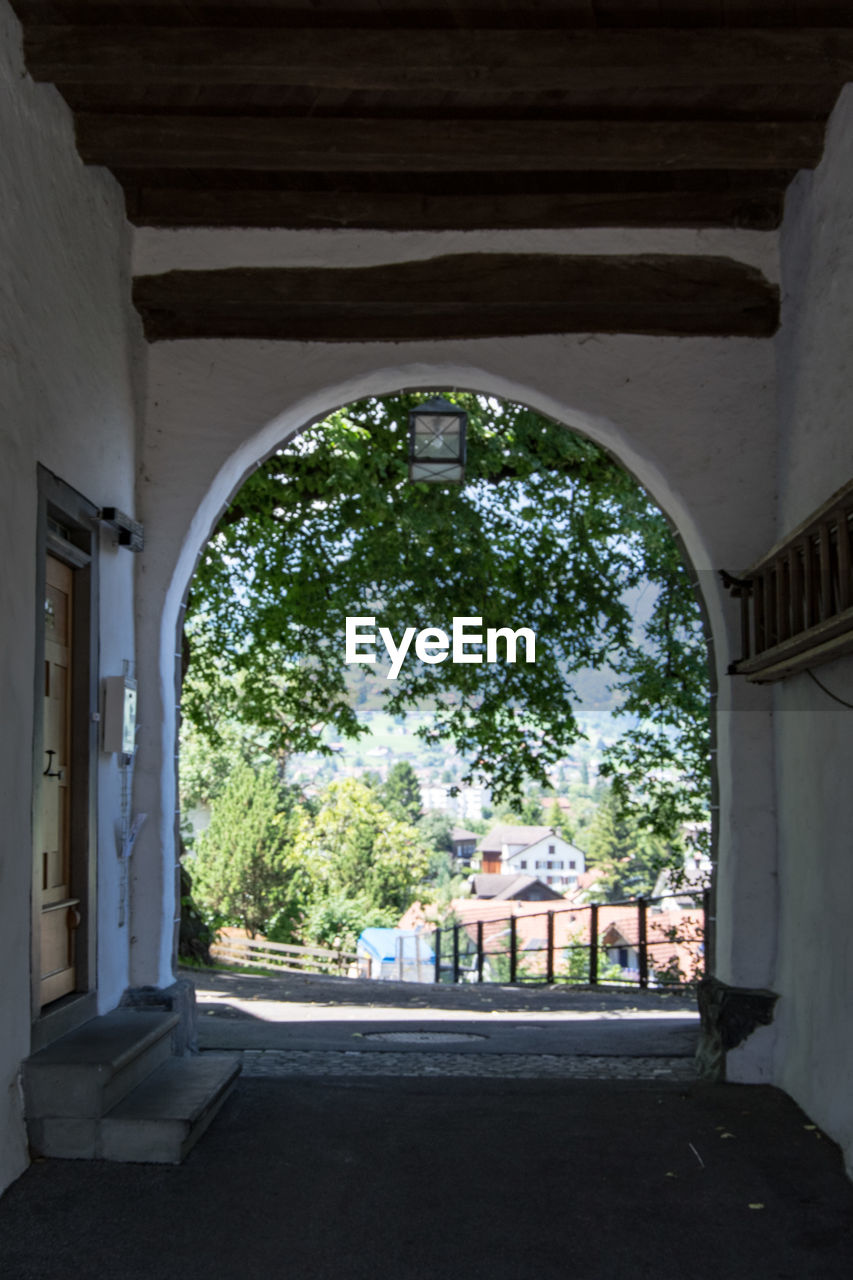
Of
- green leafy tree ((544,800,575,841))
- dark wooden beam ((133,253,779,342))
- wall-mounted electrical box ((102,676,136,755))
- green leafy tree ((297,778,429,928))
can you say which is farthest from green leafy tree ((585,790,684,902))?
wall-mounted electrical box ((102,676,136,755))

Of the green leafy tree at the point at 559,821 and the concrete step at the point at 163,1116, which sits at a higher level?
the concrete step at the point at 163,1116

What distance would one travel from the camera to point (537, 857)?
87.5 meters

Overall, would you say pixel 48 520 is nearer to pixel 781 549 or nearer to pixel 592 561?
pixel 781 549

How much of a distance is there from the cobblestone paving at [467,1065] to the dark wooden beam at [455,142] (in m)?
3.36

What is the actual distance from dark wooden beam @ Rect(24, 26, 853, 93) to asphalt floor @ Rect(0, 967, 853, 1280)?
321 cm

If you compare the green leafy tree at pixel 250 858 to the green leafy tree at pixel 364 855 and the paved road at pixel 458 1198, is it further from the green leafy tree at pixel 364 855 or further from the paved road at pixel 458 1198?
the paved road at pixel 458 1198

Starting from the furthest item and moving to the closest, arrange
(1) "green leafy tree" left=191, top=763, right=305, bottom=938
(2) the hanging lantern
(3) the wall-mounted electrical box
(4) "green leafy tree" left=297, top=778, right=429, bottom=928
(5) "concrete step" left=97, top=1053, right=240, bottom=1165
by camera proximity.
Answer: (4) "green leafy tree" left=297, top=778, right=429, bottom=928
(1) "green leafy tree" left=191, top=763, right=305, bottom=938
(2) the hanging lantern
(3) the wall-mounted electrical box
(5) "concrete step" left=97, top=1053, right=240, bottom=1165

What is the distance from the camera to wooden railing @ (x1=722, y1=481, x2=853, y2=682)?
357 cm

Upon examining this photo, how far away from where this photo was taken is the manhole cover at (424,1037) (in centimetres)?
606

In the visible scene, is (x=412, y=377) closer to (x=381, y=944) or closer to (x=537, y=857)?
(x=381, y=944)

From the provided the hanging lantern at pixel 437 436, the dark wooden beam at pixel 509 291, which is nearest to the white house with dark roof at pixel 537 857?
the hanging lantern at pixel 437 436

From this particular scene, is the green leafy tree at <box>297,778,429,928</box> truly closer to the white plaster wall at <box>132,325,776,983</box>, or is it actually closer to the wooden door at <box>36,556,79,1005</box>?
the white plaster wall at <box>132,325,776,983</box>

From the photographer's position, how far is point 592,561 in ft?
33.2

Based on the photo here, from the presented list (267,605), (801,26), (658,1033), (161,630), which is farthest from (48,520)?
(267,605)
